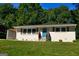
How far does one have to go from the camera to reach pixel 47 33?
31234mm

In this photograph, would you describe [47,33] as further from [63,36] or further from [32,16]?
[32,16]

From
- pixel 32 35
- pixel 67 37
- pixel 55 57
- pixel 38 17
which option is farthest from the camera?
pixel 38 17

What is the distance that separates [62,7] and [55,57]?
56.9 feet

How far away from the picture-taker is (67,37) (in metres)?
29.9

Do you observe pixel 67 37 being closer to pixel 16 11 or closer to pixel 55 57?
pixel 16 11

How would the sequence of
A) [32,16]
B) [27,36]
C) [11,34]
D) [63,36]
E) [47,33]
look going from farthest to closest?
[32,16] → [11,34] → [27,36] → [47,33] → [63,36]

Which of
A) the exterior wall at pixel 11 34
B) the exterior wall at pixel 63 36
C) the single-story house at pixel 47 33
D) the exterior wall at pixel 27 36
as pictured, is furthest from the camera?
the exterior wall at pixel 11 34

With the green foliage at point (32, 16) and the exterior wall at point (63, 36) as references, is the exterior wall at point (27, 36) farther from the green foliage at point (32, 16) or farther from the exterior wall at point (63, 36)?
the exterior wall at point (63, 36)

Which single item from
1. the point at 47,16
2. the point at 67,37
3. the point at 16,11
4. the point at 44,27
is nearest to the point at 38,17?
the point at 47,16

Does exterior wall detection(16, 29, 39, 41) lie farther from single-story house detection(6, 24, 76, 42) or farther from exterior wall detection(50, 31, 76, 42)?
exterior wall detection(50, 31, 76, 42)

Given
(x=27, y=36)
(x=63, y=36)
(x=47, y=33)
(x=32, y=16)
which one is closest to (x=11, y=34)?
(x=27, y=36)

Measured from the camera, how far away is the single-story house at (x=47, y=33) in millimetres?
30139

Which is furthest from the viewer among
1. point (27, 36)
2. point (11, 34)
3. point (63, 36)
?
point (11, 34)

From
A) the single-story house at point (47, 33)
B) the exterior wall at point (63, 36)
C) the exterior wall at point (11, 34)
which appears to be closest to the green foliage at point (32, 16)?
the exterior wall at point (11, 34)
